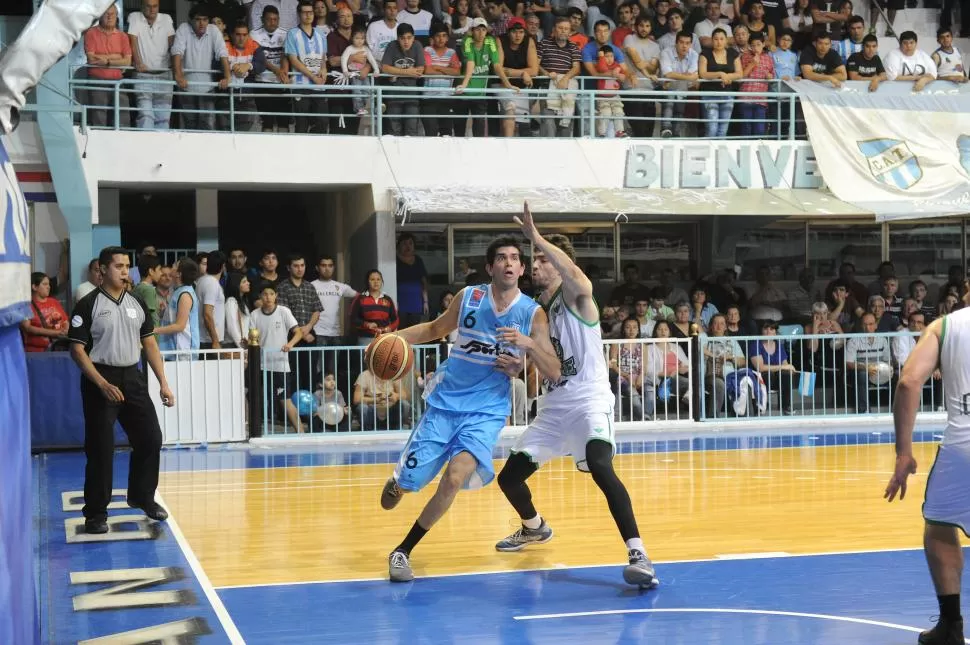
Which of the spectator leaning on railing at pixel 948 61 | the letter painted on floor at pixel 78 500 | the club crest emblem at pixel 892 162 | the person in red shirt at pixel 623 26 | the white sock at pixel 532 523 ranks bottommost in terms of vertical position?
the letter painted on floor at pixel 78 500

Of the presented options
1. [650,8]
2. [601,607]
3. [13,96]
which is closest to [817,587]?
[601,607]

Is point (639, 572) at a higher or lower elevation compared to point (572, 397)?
lower

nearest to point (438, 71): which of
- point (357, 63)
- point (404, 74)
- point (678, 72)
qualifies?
point (404, 74)

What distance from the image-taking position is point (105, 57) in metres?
16.9

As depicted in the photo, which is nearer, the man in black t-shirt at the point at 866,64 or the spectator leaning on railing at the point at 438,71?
the spectator leaning on railing at the point at 438,71

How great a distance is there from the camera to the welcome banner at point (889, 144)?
1902 centimetres

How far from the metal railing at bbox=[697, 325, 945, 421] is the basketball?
8884 mm

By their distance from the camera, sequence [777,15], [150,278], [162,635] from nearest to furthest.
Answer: [162,635], [150,278], [777,15]

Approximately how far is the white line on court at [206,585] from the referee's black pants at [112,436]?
0.48m

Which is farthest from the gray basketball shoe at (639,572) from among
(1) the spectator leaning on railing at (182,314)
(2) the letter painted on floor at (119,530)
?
(1) the spectator leaning on railing at (182,314)

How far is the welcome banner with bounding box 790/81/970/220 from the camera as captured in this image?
19.0 meters

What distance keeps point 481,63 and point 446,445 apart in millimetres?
11289

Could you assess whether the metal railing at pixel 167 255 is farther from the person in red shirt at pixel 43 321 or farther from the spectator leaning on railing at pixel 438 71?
the spectator leaning on railing at pixel 438 71

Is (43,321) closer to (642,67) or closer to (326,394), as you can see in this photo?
(326,394)
